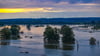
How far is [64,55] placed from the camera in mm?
12219

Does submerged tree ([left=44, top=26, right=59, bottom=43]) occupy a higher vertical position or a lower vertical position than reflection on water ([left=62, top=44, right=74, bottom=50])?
higher

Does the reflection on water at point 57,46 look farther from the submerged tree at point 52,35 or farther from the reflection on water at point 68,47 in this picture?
the submerged tree at point 52,35

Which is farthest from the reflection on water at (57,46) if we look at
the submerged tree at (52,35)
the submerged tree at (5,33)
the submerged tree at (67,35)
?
the submerged tree at (5,33)

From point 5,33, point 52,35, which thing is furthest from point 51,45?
point 5,33

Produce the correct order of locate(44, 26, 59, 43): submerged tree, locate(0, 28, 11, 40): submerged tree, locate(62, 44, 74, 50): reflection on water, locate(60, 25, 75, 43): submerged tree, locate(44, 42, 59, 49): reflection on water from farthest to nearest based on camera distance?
locate(0, 28, 11, 40): submerged tree < locate(44, 26, 59, 43): submerged tree < locate(60, 25, 75, 43): submerged tree < locate(44, 42, 59, 49): reflection on water < locate(62, 44, 74, 50): reflection on water

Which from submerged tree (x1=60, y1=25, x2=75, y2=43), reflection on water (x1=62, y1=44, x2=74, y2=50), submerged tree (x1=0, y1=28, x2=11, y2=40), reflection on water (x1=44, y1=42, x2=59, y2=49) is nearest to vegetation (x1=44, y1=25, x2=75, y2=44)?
submerged tree (x1=60, y1=25, x2=75, y2=43)

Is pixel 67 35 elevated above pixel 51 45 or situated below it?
above

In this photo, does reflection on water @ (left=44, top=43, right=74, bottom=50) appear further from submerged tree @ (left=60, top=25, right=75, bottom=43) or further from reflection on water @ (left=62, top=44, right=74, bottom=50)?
submerged tree @ (left=60, top=25, right=75, bottom=43)

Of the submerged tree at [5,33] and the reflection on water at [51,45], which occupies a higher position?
the submerged tree at [5,33]

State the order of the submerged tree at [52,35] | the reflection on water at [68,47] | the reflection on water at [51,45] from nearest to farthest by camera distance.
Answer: the reflection on water at [68,47] → the reflection on water at [51,45] → the submerged tree at [52,35]

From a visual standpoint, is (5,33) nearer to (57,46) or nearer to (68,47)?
(57,46)

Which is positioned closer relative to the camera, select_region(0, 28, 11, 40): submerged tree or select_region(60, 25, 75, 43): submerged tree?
select_region(60, 25, 75, 43): submerged tree

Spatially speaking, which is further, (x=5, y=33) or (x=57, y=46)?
(x=5, y=33)

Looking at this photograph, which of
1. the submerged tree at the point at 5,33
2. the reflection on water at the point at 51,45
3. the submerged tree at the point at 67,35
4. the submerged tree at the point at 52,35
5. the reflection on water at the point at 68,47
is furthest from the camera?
the submerged tree at the point at 5,33
